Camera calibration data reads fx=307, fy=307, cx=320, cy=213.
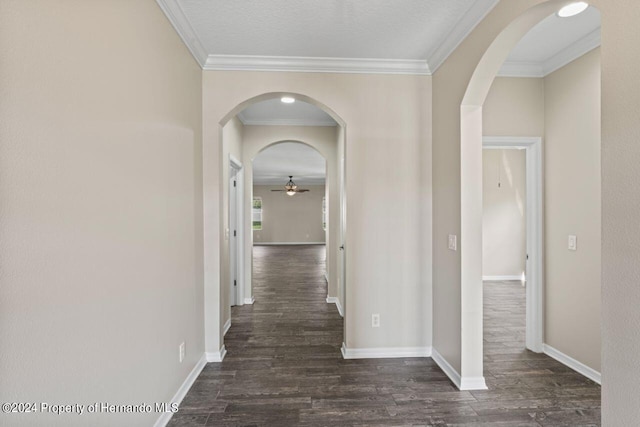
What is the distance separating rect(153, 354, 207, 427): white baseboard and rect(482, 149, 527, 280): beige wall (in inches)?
218

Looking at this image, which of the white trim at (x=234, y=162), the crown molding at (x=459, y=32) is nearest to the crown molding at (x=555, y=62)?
the crown molding at (x=459, y=32)

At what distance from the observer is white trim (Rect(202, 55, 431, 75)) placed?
8.92 ft

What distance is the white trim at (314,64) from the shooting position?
8.92 feet

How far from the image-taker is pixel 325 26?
89.6 inches

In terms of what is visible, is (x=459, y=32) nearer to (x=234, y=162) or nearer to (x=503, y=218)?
(x=234, y=162)

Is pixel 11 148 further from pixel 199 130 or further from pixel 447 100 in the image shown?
pixel 447 100

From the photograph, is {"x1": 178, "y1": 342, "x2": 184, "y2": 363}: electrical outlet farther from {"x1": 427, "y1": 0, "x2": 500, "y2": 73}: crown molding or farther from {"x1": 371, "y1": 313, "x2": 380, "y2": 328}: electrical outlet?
{"x1": 427, "y1": 0, "x2": 500, "y2": 73}: crown molding

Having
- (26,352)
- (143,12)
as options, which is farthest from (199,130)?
(26,352)

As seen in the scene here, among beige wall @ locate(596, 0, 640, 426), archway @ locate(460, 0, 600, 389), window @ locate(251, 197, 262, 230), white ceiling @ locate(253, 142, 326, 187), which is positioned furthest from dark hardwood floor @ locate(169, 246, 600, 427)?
window @ locate(251, 197, 262, 230)

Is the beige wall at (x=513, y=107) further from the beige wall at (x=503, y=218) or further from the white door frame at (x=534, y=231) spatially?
the beige wall at (x=503, y=218)

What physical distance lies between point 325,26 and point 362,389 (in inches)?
108

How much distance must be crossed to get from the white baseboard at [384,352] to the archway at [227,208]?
0.90 m

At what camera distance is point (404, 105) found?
2881 millimetres

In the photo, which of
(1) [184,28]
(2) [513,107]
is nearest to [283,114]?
(1) [184,28]
